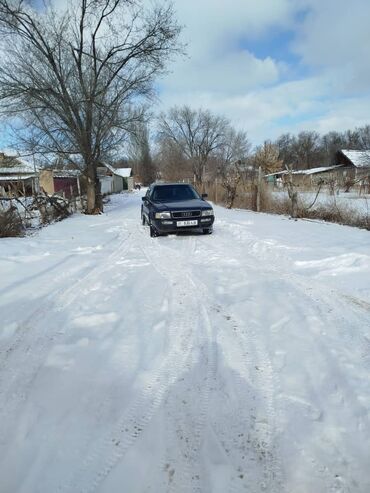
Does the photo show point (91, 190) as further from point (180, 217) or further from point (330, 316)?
point (330, 316)

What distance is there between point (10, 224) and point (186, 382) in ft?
30.6

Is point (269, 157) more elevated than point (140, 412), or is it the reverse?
point (269, 157)

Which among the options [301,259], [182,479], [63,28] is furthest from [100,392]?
[63,28]

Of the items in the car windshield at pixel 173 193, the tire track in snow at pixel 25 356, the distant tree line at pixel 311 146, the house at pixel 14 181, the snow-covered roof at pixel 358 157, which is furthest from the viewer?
the distant tree line at pixel 311 146

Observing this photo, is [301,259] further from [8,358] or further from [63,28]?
[63,28]

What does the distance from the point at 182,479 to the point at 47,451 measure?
2.89 ft

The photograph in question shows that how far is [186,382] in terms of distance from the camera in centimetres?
284

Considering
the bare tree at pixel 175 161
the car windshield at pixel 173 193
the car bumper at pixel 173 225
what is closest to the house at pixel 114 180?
the bare tree at pixel 175 161

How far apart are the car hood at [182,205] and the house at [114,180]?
122ft

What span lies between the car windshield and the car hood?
42 centimetres

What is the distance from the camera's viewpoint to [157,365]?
10.1ft

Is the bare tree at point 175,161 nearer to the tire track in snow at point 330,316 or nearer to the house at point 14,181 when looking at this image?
the house at point 14,181

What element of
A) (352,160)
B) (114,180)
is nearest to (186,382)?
(352,160)

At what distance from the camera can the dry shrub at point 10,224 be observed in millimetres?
10070
